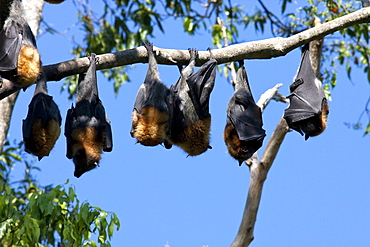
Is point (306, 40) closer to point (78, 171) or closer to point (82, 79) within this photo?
point (82, 79)

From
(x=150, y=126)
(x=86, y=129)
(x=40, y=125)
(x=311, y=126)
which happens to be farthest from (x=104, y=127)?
(x=311, y=126)

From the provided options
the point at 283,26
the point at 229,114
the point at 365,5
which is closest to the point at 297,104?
the point at 229,114

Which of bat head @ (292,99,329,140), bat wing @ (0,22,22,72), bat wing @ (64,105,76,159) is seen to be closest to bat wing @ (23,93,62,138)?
bat wing @ (64,105,76,159)

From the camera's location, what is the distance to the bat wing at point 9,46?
5.89 metres

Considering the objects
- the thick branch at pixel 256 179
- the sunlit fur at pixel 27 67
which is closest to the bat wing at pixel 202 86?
the sunlit fur at pixel 27 67

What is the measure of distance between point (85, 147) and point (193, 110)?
4.27 ft

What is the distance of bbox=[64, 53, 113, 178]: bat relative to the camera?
6.77 metres

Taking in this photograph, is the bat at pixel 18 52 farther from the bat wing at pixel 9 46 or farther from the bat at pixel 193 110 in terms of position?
the bat at pixel 193 110

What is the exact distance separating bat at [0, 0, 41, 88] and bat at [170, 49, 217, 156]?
1700 mm

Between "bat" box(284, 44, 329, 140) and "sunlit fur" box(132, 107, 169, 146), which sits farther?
"bat" box(284, 44, 329, 140)

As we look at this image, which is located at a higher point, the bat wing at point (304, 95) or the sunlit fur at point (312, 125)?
the bat wing at point (304, 95)

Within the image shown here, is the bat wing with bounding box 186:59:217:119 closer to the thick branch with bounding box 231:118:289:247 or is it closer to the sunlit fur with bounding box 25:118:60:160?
the sunlit fur with bounding box 25:118:60:160

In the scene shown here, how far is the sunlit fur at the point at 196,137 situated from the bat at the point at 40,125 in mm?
1447

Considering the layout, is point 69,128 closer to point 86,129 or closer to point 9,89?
point 86,129
